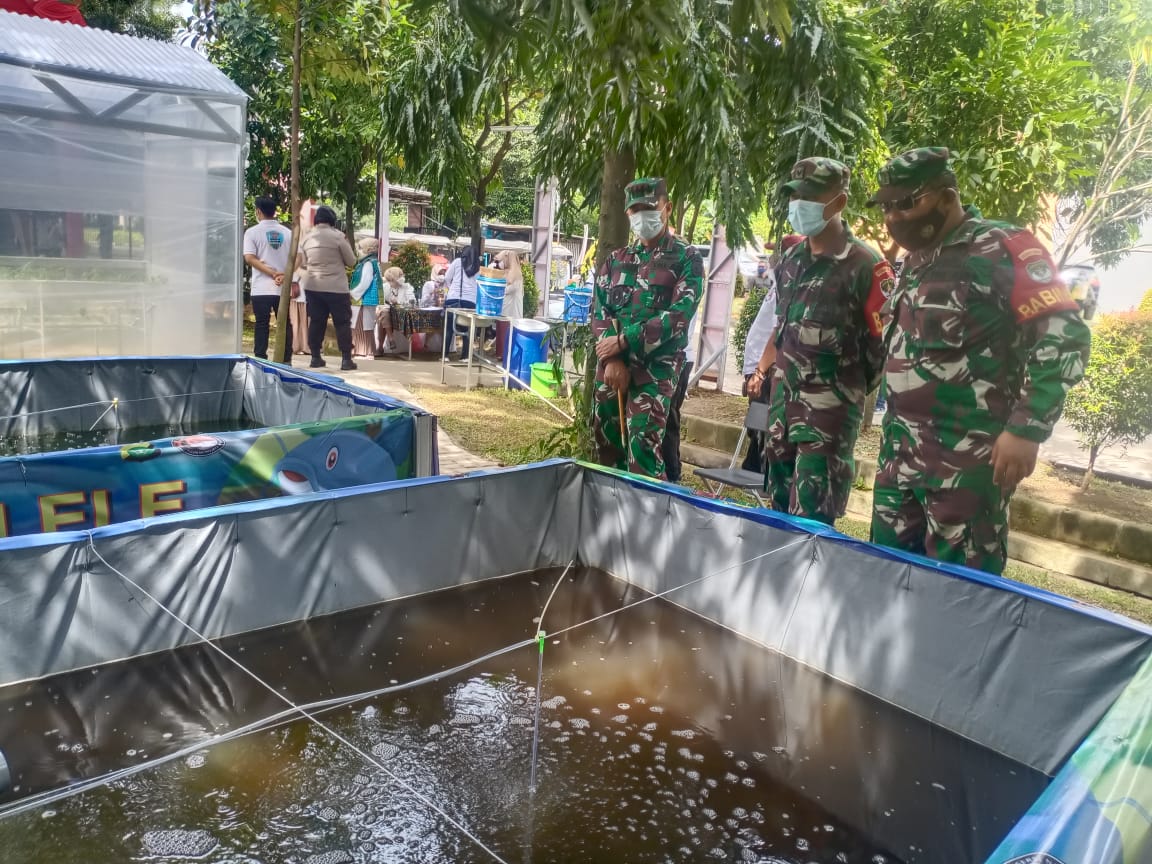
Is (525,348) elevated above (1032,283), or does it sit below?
below

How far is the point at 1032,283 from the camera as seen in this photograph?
2.54 metres

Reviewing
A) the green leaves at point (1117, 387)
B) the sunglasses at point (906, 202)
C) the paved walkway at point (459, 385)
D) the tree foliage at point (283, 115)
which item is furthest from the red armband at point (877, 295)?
the tree foliage at point (283, 115)

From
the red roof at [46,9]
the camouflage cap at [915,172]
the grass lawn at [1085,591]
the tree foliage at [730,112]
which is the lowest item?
the grass lawn at [1085,591]

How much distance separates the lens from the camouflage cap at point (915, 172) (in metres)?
2.70

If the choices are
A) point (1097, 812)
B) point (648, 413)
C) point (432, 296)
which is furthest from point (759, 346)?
point (432, 296)

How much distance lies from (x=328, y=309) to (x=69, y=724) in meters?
6.78

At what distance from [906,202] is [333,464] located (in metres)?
2.60

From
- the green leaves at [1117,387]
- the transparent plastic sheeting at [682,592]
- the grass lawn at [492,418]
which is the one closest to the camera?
the transparent plastic sheeting at [682,592]

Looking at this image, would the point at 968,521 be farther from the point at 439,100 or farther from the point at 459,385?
the point at 459,385

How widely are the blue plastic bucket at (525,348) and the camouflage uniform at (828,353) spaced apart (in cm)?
539

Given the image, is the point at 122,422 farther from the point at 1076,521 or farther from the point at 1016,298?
the point at 1076,521

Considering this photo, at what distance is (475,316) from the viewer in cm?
905

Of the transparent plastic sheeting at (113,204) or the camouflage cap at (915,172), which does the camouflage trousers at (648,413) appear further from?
the transparent plastic sheeting at (113,204)

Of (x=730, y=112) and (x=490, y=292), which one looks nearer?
(x=730, y=112)
